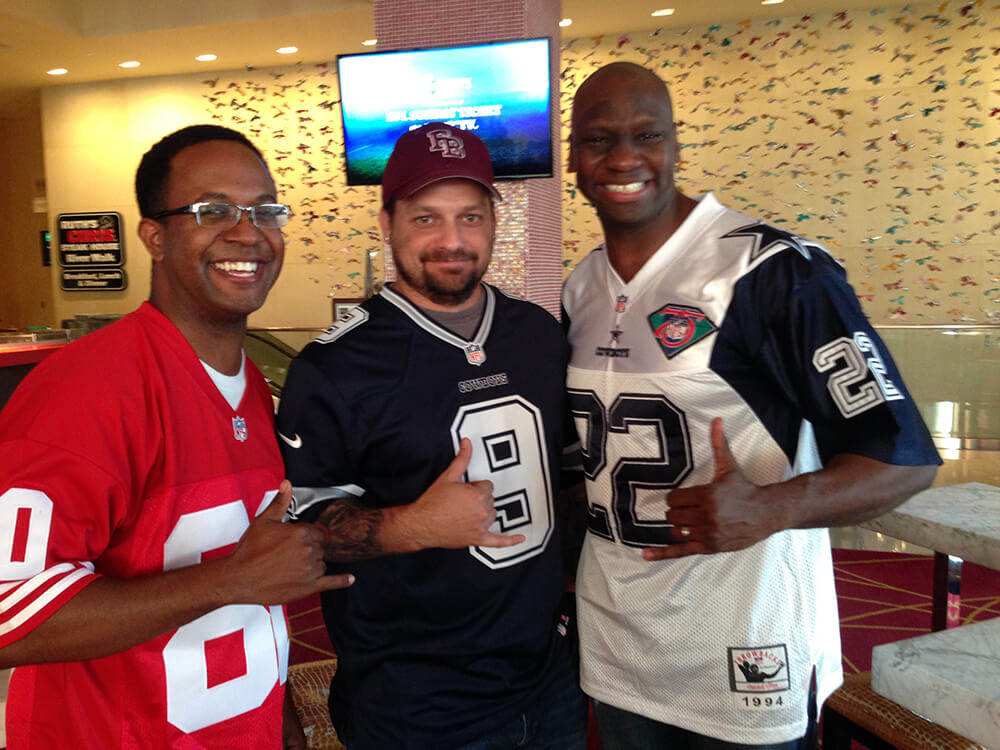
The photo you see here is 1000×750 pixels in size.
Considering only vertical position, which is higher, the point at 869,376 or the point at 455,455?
the point at 869,376

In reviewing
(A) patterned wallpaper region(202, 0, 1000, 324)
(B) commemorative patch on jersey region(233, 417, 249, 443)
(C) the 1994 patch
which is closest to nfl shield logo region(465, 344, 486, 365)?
(B) commemorative patch on jersey region(233, 417, 249, 443)

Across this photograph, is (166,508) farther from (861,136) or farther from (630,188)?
(861,136)

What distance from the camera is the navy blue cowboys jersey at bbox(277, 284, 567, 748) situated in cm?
149

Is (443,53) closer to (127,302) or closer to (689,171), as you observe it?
(689,171)

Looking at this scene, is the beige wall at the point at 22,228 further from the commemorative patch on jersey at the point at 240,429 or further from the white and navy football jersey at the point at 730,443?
the white and navy football jersey at the point at 730,443

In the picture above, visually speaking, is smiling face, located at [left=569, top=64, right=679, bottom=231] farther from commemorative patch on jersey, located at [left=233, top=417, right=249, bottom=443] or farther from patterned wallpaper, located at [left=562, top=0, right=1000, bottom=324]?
patterned wallpaper, located at [left=562, top=0, right=1000, bottom=324]

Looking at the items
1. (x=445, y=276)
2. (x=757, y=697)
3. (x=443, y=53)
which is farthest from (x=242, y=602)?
(x=443, y=53)

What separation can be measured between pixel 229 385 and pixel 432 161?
24.3 inches

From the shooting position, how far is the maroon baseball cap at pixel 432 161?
63.4 inches

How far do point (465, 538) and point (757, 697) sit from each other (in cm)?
60

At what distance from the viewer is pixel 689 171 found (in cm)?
685

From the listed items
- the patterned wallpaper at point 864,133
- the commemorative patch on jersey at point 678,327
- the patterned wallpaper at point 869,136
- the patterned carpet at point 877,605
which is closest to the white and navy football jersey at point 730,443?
the commemorative patch on jersey at point 678,327

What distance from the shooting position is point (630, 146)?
155 centimetres

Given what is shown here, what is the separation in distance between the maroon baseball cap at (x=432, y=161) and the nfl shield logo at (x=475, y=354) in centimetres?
35
